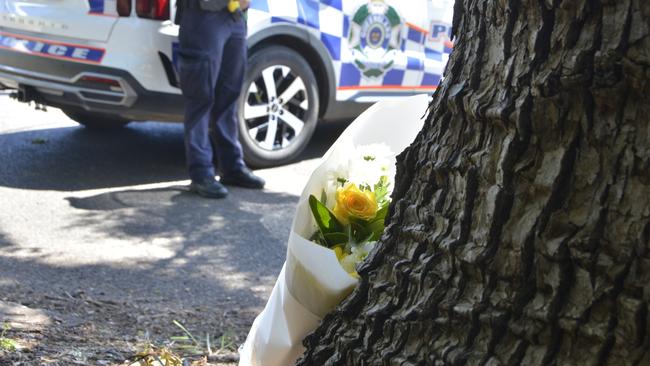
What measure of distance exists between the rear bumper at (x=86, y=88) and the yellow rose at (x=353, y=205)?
4.19 metres

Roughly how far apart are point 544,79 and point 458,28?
0.39 m

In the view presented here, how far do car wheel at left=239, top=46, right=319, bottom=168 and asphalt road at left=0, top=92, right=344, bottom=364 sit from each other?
0.18m

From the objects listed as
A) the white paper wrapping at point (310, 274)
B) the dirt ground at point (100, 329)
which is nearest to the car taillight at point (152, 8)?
the dirt ground at point (100, 329)

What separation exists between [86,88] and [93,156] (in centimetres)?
113

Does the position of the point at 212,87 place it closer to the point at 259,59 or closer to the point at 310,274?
the point at 259,59

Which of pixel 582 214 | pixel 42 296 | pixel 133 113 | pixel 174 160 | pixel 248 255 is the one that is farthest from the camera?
pixel 174 160

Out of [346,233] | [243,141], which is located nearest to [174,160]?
[243,141]

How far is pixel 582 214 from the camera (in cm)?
152

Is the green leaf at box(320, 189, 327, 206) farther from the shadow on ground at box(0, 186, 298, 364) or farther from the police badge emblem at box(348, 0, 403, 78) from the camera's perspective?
the police badge emblem at box(348, 0, 403, 78)

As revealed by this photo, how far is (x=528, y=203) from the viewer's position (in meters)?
1.61

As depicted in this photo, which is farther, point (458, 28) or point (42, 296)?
point (42, 296)

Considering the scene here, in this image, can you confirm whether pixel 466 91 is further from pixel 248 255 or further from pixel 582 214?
pixel 248 255

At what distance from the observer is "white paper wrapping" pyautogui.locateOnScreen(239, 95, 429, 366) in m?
2.09

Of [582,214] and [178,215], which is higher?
[582,214]
